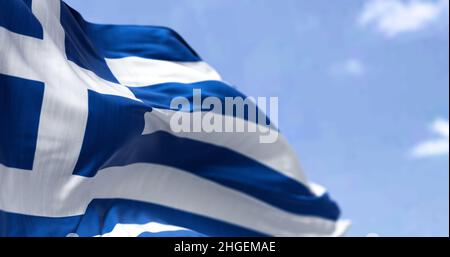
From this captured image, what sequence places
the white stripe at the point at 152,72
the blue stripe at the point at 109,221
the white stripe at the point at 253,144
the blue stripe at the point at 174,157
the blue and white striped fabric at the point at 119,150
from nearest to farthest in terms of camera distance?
the blue stripe at the point at 109,221 < the blue and white striped fabric at the point at 119,150 < the blue stripe at the point at 174,157 < the white stripe at the point at 253,144 < the white stripe at the point at 152,72

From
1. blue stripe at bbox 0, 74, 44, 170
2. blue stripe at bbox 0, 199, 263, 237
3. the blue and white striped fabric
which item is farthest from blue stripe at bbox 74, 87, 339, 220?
blue stripe at bbox 0, 74, 44, 170

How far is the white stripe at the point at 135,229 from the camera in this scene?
271 inches

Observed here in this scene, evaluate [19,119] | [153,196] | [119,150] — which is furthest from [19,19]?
[153,196]

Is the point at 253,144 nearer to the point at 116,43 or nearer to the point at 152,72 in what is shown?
the point at 152,72

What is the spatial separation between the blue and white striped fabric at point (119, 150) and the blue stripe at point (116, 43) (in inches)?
0.7

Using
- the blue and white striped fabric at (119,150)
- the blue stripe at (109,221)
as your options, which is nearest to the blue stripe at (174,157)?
the blue and white striped fabric at (119,150)

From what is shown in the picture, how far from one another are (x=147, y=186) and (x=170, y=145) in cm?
71

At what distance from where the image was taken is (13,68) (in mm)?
6582

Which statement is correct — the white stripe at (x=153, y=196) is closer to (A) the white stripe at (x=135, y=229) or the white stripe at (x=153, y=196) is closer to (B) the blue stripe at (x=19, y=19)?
(A) the white stripe at (x=135, y=229)

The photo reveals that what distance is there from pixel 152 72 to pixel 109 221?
285 cm

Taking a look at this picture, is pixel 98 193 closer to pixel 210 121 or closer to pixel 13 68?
pixel 13 68

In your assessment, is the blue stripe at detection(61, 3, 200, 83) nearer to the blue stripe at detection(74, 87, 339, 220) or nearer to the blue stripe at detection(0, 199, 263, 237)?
the blue stripe at detection(74, 87, 339, 220)

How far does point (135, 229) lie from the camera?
728 centimetres
